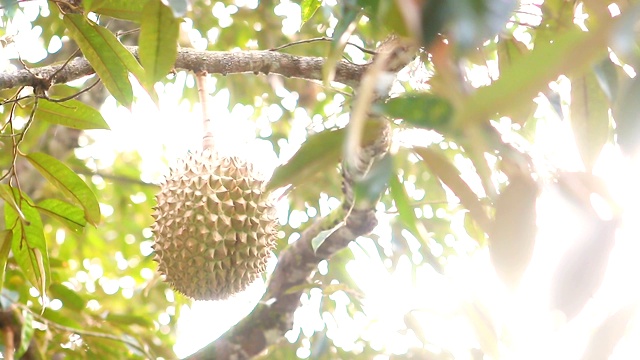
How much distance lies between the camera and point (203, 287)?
1.42 meters

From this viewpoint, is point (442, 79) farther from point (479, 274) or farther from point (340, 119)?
point (340, 119)

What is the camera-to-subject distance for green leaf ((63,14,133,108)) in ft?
3.34

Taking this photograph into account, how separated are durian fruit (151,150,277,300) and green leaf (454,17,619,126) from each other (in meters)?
0.96

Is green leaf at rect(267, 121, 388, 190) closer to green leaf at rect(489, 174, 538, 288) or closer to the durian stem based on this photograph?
green leaf at rect(489, 174, 538, 288)

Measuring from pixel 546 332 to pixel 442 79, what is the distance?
0.21m

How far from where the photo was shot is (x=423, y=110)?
0.53 metres

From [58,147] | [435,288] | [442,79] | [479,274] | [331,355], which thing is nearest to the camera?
[442,79]

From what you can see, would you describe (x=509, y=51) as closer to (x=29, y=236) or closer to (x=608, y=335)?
(x=608, y=335)

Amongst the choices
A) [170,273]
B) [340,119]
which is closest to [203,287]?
[170,273]

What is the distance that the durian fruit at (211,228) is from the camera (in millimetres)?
1379

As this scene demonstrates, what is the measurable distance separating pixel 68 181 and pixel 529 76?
985mm

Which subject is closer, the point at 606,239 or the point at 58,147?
the point at 606,239

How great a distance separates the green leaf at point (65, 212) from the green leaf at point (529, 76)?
99 centimetres

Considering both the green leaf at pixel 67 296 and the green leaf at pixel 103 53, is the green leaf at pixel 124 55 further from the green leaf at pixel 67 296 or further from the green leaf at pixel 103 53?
the green leaf at pixel 67 296
